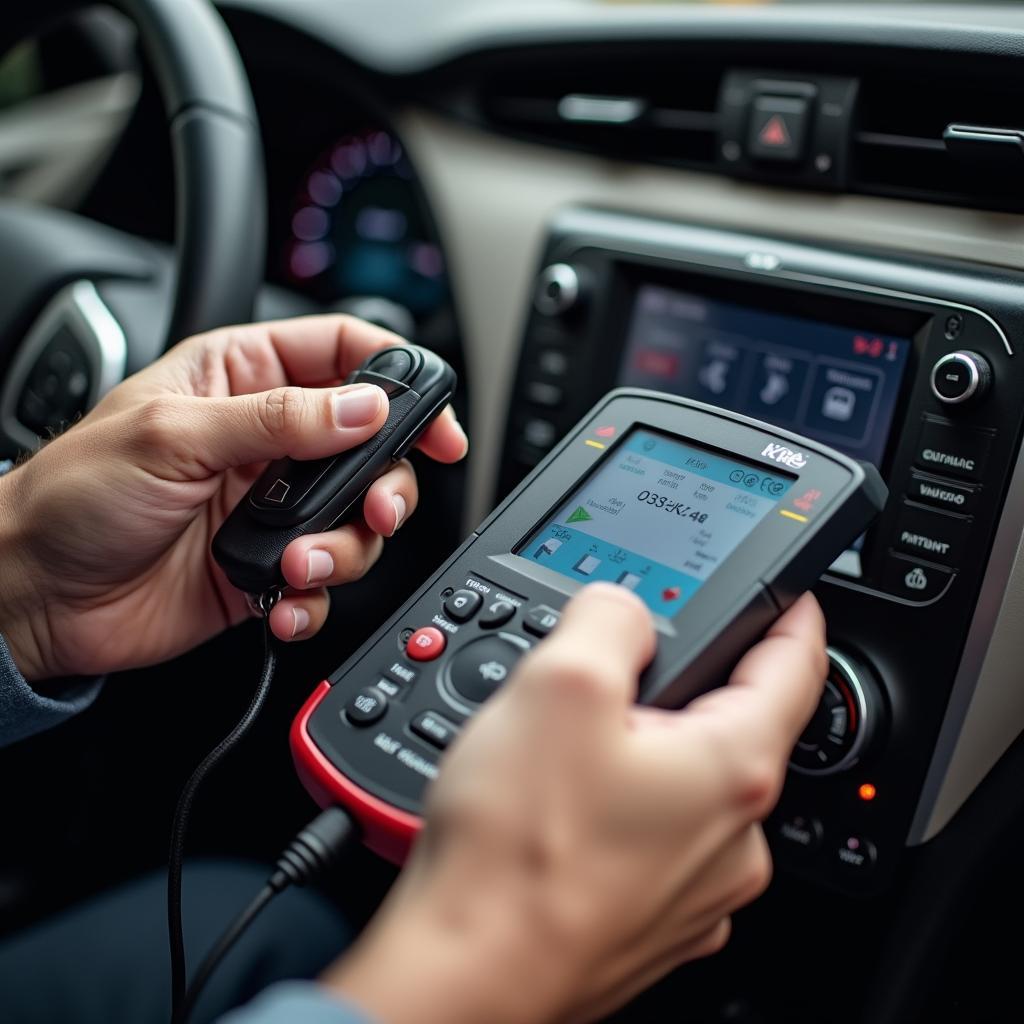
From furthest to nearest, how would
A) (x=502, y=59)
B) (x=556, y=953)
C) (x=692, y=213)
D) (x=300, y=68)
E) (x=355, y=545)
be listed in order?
(x=300, y=68) → (x=502, y=59) → (x=692, y=213) → (x=355, y=545) → (x=556, y=953)

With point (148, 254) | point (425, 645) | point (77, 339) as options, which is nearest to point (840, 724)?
point (425, 645)

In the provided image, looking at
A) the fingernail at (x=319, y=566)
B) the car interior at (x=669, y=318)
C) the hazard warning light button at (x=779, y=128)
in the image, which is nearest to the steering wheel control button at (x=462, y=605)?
the fingernail at (x=319, y=566)

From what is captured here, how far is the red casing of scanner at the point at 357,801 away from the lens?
0.62 m

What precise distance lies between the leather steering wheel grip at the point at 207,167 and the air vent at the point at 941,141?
503 millimetres

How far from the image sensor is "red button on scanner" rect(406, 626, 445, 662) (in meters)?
0.72

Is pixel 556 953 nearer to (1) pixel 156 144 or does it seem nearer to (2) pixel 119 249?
(2) pixel 119 249

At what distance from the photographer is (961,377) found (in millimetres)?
794

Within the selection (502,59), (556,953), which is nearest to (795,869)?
(556,953)

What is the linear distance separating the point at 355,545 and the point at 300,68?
80cm

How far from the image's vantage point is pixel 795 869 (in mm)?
868

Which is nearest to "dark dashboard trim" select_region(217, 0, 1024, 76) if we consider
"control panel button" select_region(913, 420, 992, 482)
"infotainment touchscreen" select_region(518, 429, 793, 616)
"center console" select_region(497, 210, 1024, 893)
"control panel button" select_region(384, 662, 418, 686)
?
"center console" select_region(497, 210, 1024, 893)

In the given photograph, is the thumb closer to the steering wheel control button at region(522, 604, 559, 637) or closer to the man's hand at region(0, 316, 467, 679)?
the man's hand at region(0, 316, 467, 679)

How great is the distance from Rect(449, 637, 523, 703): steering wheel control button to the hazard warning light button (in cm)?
49

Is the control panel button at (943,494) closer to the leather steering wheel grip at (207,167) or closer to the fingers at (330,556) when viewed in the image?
the fingers at (330,556)
